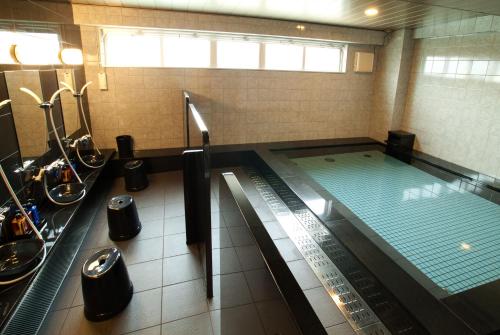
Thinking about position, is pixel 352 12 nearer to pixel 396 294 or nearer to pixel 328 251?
pixel 328 251

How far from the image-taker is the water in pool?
2375mm

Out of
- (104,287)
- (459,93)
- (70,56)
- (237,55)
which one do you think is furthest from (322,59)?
(104,287)

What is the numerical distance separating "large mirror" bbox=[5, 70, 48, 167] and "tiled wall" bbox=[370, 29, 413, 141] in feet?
17.1

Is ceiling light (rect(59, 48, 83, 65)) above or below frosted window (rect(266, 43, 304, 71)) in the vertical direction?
below

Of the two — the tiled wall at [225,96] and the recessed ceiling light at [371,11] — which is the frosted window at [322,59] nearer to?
the tiled wall at [225,96]

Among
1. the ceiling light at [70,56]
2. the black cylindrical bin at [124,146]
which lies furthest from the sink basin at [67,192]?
the ceiling light at [70,56]

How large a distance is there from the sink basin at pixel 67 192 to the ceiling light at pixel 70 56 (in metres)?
1.46

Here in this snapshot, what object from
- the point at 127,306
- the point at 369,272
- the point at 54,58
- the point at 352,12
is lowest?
the point at 127,306

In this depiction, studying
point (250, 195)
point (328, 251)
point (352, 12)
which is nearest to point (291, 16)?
point (352, 12)

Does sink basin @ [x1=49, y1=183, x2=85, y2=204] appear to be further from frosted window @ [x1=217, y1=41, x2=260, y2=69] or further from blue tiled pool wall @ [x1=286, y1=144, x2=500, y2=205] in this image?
blue tiled pool wall @ [x1=286, y1=144, x2=500, y2=205]

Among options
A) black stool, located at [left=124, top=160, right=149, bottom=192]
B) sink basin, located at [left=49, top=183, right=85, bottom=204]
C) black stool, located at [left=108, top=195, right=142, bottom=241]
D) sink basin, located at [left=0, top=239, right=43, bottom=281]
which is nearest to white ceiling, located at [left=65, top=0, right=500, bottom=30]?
black stool, located at [left=124, top=160, right=149, bottom=192]

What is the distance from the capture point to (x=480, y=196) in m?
3.58

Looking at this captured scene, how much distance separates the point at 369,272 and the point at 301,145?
3245mm

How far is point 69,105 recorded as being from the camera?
3332mm
